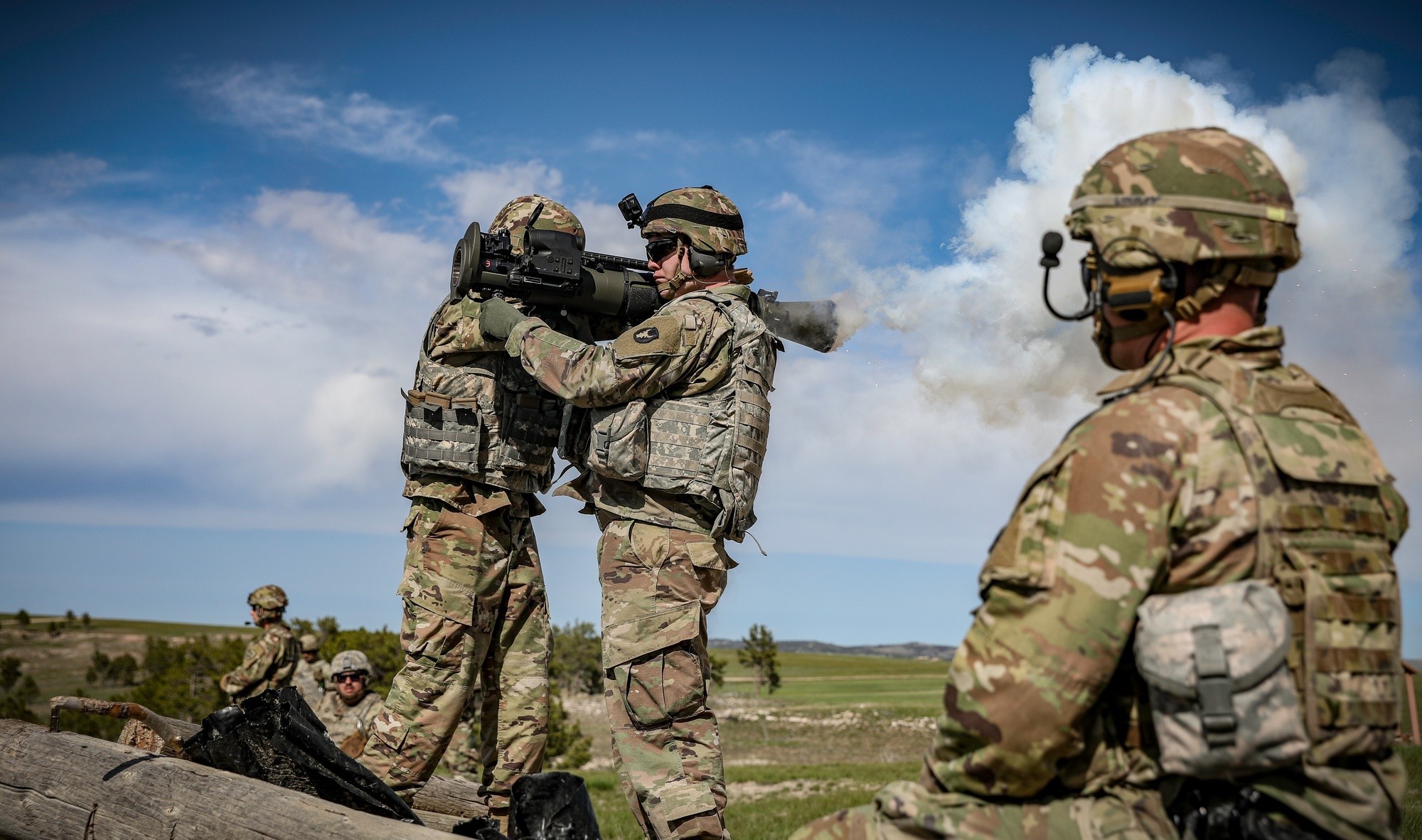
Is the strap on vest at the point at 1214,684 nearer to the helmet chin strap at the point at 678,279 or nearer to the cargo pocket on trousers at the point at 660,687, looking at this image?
the cargo pocket on trousers at the point at 660,687

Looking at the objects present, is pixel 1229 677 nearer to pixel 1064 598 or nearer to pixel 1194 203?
pixel 1064 598

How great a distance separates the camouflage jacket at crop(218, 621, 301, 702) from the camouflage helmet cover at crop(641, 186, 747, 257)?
879cm

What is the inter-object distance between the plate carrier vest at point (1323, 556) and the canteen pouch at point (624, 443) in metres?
2.86

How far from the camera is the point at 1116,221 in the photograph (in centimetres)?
277

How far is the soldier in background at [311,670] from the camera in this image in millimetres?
Result: 14096

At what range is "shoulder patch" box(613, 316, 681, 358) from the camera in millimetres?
5031

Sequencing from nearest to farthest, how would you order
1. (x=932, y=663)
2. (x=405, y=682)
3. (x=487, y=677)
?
1. (x=405, y=682)
2. (x=487, y=677)
3. (x=932, y=663)

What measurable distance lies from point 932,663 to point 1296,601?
57.6 metres

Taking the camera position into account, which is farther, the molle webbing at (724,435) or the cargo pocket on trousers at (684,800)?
the molle webbing at (724,435)

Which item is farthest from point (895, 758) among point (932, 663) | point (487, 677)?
point (932, 663)

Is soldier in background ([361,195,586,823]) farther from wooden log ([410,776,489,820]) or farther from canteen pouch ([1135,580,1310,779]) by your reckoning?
canteen pouch ([1135,580,1310,779])

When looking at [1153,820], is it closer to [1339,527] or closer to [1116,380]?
[1339,527]

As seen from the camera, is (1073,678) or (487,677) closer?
(1073,678)

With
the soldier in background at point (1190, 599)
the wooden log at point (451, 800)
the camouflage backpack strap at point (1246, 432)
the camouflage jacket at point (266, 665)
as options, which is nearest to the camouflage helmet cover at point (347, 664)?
the camouflage jacket at point (266, 665)
